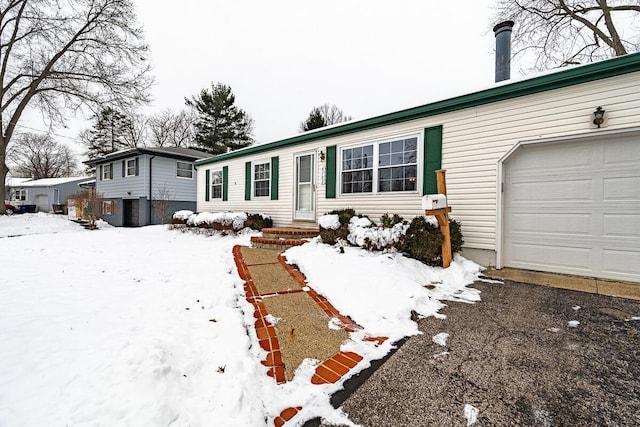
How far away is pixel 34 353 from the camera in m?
1.80

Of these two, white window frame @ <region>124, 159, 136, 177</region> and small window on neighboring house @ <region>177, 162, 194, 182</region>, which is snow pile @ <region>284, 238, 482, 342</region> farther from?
white window frame @ <region>124, 159, 136, 177</region>

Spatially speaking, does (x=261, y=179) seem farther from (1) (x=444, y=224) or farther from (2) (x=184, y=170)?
(2) (x=184, y=170)

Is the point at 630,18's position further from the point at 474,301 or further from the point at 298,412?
the point at 298,412

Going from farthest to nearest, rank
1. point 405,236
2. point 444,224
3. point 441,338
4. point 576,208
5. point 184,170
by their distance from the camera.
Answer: point 184,170, point 405,236, point 444,224, point 576,208, point 441,338

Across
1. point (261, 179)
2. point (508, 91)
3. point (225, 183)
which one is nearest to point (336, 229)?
point (508, 91)

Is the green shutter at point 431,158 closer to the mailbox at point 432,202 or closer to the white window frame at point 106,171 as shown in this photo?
the mailbox at point 432,202

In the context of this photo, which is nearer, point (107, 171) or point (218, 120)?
point (107, 171)

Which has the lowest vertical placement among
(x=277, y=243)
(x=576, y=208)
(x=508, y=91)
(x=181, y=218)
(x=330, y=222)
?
(x=277, y=243)

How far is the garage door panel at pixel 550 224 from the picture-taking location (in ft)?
13.2

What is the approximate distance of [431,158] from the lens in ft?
17.6

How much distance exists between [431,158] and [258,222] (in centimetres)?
544

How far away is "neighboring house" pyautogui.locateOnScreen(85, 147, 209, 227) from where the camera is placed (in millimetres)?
15066

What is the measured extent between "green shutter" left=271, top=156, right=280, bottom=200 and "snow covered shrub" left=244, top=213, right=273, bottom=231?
0.71 meters

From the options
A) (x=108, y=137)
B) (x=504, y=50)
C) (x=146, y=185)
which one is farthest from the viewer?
(x=108, y=137)
